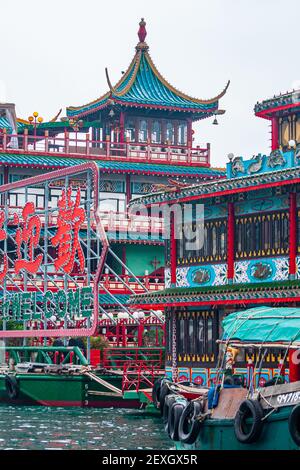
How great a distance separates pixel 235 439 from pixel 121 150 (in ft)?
142

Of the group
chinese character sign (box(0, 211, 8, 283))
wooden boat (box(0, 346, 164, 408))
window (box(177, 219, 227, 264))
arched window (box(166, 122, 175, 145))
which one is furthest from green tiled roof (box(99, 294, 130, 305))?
window (box(177, 219, 227, 264))

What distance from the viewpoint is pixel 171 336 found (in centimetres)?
4203

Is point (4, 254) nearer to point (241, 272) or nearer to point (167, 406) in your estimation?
point (241, 272)

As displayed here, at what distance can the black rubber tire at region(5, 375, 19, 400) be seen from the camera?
44.0m

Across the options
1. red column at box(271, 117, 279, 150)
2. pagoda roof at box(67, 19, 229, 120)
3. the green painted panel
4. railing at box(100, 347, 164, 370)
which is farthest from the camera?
pagoda roof at box(67, 19, 229, 120)

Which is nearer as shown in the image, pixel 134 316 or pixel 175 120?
pixel 134 316

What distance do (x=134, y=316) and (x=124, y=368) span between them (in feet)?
18.5

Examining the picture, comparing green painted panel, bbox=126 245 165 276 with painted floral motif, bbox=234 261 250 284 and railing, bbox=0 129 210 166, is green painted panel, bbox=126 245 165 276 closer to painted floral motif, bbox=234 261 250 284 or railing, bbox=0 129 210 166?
railing, bbox=0 129 210 166

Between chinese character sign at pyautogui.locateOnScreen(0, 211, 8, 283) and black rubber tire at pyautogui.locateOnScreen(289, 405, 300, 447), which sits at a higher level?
chinese character sign at pyautogui.locateOnScreen(0, 211, 8, 283)

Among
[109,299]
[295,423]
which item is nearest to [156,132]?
[109,299]

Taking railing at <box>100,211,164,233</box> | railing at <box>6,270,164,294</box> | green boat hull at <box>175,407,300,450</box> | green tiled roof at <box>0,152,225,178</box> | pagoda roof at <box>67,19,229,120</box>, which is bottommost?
green boat hull at <box>175,407,300,450</box>
